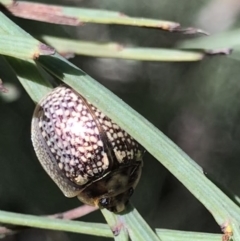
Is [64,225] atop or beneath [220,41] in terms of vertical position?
beneath

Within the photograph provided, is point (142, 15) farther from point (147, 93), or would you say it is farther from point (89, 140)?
point (89, 140)

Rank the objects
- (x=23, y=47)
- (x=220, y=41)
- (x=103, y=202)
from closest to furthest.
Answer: (x=23, y=47), (x=103, y=202), (x=220, y=41)

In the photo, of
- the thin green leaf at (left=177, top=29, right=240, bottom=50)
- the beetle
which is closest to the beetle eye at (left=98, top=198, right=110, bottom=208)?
the beetle

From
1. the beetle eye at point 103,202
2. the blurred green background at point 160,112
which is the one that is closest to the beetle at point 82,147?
the beetle eye at point 103,202

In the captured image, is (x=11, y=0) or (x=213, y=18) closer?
(x=11, y=0)

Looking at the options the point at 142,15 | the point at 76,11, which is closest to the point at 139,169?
the point at 76,11

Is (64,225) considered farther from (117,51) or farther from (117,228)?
(117,51)

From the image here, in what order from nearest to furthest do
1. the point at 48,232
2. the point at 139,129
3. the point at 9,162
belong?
the point at 139,129 < the point at 9,162 < the point at 48,232

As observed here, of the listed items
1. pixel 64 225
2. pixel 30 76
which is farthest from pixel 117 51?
pixel 64 225
